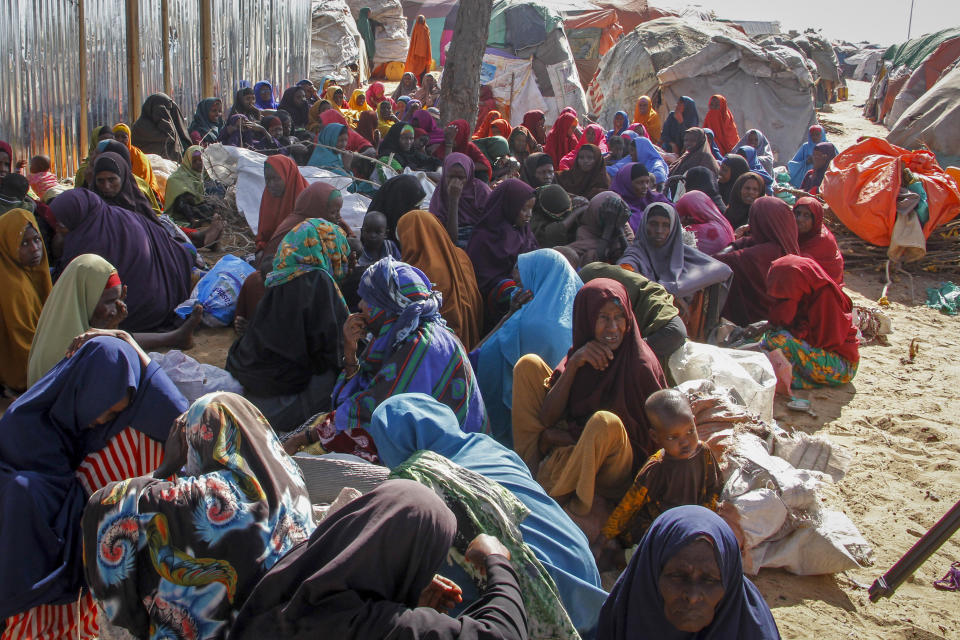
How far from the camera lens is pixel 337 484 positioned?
9.72 ft

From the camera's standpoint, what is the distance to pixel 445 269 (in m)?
5.18

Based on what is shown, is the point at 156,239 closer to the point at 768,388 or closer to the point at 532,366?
the point at 532,366

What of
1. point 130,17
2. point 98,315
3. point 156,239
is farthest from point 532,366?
point 130,17

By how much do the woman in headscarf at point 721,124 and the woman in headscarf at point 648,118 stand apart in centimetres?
92

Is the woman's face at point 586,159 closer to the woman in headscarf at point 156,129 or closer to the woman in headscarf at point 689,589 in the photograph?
the woman in headscarf at point 156,129

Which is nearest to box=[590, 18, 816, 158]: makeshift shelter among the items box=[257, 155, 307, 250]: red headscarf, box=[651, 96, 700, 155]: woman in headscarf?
box=[651, 96, 700, 155]: woman in headscarf

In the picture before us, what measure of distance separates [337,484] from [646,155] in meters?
7.92

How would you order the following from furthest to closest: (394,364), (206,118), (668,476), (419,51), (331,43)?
(419,51) → (331,43) → (206,118) → (394,364) → (668,476)

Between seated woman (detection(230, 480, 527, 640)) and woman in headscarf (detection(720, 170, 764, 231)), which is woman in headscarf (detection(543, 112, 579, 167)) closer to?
woman in headscarf (detection(720, 170, 764, 231))

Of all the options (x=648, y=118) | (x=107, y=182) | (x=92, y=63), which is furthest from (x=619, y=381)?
(x=648, y=118)

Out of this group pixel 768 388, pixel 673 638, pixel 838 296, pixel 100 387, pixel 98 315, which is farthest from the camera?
pixel 838 296

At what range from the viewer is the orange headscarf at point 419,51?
62.3 ft

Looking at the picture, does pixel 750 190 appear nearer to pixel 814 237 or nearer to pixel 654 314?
pixel 814 237

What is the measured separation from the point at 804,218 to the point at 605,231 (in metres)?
1.59
